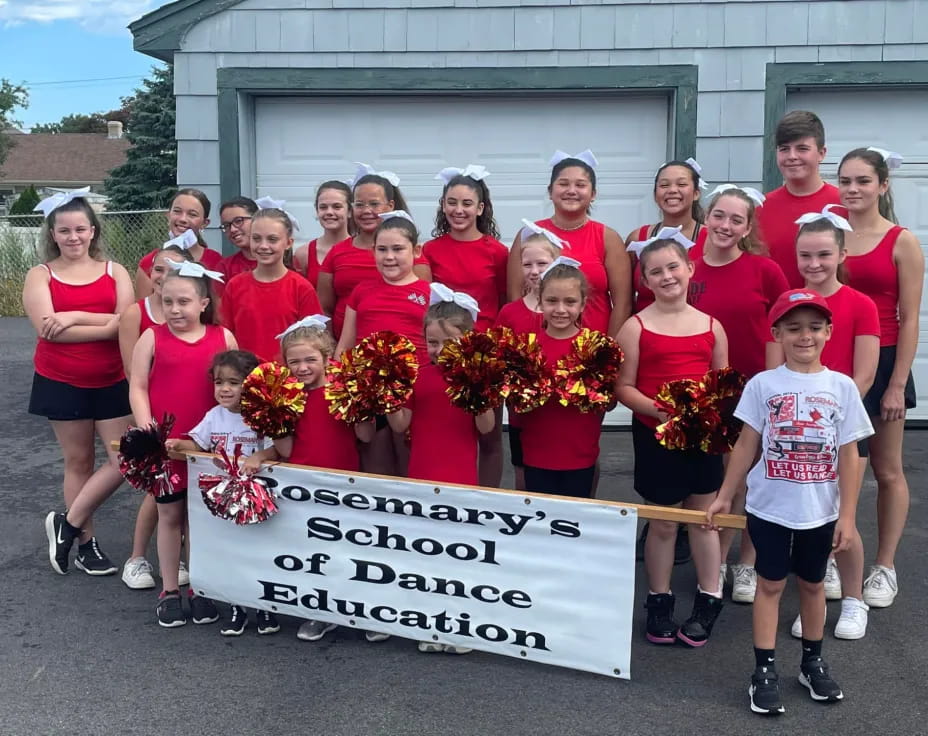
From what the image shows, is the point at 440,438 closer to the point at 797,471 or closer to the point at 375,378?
the point at 375,378

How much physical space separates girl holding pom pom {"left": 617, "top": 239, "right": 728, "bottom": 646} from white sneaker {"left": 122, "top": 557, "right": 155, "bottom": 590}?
2.27 metres

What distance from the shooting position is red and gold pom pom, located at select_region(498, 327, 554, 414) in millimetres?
3693

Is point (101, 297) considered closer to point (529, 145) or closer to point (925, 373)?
point (529, 145)

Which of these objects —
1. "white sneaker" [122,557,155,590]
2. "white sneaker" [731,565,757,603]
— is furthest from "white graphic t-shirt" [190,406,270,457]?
"white sneaker" [731,565,757,603]

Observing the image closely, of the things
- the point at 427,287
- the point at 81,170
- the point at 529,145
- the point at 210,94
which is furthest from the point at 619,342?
the point at 81,170

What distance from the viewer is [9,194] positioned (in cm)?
5194

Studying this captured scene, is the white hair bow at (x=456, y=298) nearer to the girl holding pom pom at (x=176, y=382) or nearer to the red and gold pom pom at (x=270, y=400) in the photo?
the red and gold pom pom at (x=270, y=400)

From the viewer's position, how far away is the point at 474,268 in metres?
4.64

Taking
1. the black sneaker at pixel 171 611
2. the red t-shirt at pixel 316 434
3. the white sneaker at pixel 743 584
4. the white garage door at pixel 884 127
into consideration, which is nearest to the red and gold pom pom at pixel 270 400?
the red t-shirt at pixel 316 434

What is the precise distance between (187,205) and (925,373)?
5.55 m

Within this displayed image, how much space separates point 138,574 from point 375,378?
1.73 metres

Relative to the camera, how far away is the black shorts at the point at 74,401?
470 cm

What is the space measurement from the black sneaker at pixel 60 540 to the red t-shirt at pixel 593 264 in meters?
2.63

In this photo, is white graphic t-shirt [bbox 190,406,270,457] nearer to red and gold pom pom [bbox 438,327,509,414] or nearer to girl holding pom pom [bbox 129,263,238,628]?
girl holding pom pom [bbox 129,263,238,628]
